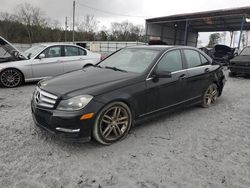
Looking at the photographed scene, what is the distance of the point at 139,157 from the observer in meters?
2.99

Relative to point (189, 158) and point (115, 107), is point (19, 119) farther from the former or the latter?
point (189, 158)

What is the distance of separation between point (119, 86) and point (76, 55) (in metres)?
5.38

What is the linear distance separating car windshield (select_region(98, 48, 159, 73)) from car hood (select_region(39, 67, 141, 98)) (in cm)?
25

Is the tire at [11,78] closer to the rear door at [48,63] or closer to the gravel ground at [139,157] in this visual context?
the rear door at [48,63]

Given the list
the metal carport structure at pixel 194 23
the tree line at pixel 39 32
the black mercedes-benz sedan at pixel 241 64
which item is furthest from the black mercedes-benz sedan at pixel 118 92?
the tree line at pixel 39 32

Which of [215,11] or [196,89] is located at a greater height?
[215,11]

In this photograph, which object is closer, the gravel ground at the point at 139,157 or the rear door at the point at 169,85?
the gravel ground at the point at 139,157

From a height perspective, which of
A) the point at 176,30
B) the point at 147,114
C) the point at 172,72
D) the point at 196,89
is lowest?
the point at 147,114

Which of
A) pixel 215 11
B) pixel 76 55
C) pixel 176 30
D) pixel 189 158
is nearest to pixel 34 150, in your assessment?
pixel 189 158

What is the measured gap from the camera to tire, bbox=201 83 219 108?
511 centimetres

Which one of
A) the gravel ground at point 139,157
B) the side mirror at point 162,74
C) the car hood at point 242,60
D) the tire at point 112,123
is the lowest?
the gravel ground at point 139,157

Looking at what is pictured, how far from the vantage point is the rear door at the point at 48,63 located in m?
7.36

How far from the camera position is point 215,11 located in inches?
816

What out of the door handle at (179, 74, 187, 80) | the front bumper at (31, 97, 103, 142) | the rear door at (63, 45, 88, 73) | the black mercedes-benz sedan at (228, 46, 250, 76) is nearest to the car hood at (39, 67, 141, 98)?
the front bumper at (31, 97, 103, 142)
